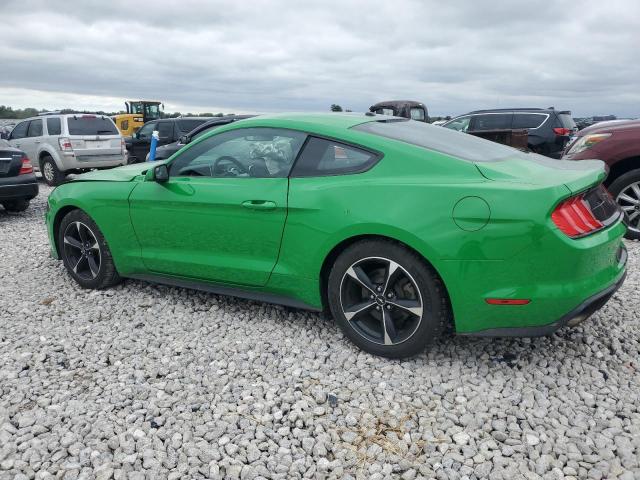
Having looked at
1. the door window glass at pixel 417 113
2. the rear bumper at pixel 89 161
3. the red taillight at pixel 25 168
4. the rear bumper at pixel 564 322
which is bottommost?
the rear bumper at pixel 564 322

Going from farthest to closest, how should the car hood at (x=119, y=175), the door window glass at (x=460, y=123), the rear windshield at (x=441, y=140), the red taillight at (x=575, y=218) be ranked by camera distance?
1. the door window glass at (x=460, y=123)
2. the car hood at (x=119, y=175)
3. the rear windshield at (x=441, y=140)
4. the red taillight at (x=575, y=218)

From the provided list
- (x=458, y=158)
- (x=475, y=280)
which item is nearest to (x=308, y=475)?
(x=475, y=280)

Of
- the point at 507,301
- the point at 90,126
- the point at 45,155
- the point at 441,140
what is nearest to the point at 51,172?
the point at 45,155

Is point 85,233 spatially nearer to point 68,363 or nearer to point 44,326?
point 44,326

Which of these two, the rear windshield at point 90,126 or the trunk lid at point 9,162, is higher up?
the rear windshield at point 90,126

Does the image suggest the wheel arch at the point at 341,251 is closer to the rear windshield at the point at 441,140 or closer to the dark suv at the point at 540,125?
the rear windshield at the point at 441,140

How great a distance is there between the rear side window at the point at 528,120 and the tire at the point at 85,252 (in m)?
10.9

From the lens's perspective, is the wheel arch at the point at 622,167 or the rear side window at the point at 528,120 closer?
the wheel arch at the point at 622,167

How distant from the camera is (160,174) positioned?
391 cm

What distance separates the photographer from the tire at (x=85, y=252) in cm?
447

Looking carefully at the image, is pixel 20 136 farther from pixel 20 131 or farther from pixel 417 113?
pixel 417 113

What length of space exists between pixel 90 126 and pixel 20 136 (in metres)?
2.26

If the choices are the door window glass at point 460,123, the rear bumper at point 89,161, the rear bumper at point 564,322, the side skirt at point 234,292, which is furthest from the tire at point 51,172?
the rear bumper at point 564,322

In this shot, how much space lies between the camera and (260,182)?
3537 mm
